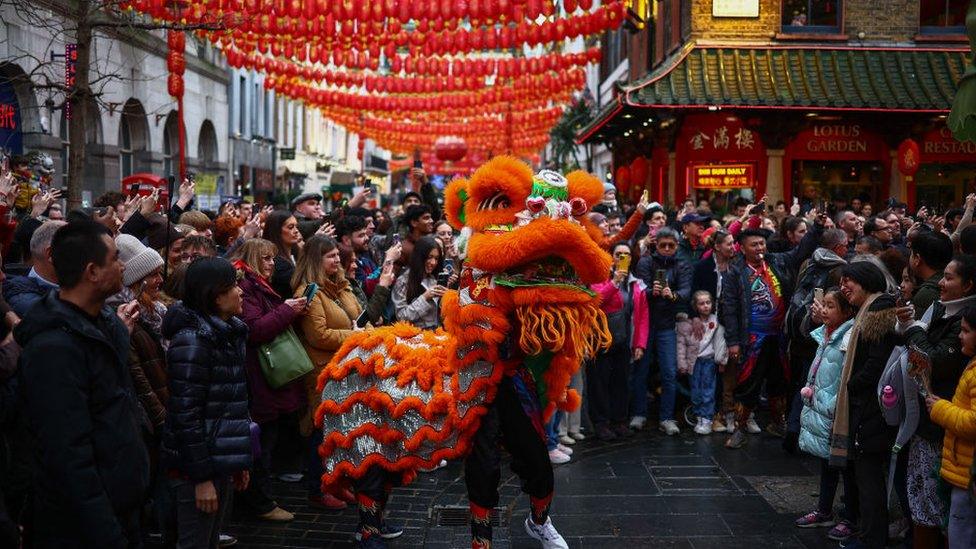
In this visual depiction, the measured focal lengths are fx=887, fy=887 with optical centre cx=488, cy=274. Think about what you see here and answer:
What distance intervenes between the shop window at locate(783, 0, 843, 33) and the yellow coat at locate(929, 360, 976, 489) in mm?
14447

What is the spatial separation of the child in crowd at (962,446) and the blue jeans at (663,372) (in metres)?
4.39

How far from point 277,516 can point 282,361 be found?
114cm

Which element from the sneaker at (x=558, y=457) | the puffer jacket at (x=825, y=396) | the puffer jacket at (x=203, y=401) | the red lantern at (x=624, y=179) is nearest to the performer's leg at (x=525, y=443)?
the puffer jacket at (x=203, y=401)

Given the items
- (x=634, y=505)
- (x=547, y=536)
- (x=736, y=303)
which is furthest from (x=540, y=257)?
(x=736, y=303)

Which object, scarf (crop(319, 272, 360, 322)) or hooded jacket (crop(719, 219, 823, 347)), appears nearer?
scarf (crop(319, 272, 360, 322))

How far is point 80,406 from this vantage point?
336cm

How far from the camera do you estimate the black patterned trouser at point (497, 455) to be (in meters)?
5.20

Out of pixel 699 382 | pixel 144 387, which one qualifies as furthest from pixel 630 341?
pixel 144 387

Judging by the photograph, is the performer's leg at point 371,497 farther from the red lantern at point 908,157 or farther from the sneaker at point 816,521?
the red lantern at point 908,157

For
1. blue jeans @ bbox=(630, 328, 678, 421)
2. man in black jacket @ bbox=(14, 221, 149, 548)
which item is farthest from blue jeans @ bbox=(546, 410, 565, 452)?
man in black jacket @ bbox=(14, 221, 149, 548)

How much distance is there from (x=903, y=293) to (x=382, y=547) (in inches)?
160

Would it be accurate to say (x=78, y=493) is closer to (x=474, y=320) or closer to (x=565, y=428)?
(x=474, y=320)

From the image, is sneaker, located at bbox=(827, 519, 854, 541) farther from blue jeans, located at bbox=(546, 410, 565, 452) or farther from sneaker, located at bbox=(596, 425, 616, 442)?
sneaker, located at bbox=(596, 425, 616, 442)

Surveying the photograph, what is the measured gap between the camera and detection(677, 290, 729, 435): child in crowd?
8781mm
